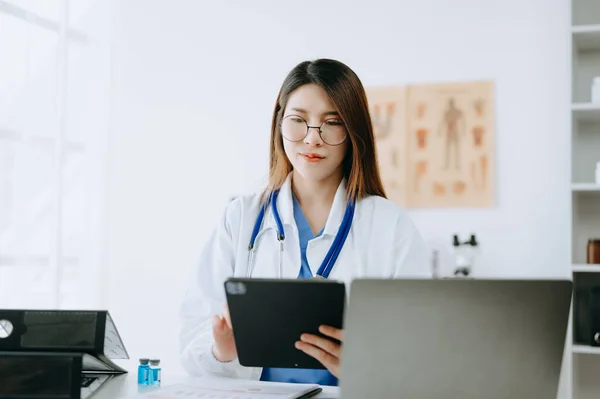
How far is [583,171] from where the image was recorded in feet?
11.7

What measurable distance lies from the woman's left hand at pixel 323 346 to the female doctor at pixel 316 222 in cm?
37

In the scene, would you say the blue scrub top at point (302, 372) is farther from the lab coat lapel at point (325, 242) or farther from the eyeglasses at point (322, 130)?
the eyeglasses at point (322, 130)

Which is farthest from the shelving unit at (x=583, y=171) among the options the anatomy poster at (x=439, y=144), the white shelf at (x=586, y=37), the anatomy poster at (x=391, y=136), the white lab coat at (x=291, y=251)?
the white lab coat at (x=291, y=251)

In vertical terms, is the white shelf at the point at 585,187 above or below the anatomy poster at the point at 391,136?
below

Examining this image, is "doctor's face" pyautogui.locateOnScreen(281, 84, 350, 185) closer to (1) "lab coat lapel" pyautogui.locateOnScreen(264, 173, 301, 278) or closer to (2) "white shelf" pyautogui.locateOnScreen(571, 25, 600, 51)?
(1) "lab coat lapel" pyautogui.locateOnScreen(264, 173, 301, 278)

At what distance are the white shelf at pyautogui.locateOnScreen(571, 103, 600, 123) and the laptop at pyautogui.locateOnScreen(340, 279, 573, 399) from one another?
2.30 m

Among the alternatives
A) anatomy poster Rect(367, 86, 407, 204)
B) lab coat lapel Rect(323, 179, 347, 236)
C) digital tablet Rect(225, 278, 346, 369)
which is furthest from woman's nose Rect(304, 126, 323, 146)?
anatomy poster Rect(367, 86, 407, 204)

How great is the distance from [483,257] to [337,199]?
6.44ft

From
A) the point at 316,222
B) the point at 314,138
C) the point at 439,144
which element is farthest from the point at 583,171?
the point at 314,138

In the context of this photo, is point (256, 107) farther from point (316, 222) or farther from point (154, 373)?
point (154, 373)

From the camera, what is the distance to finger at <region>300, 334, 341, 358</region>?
4.56ft

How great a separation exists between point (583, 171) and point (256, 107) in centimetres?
171

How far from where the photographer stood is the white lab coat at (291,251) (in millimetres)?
1828

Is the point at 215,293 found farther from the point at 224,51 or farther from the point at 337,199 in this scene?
the point at 224,51
